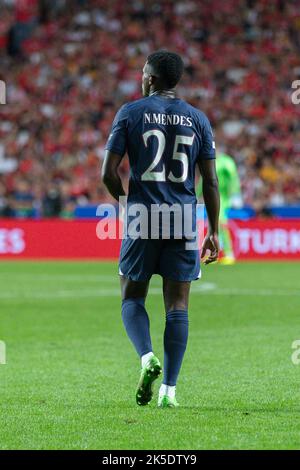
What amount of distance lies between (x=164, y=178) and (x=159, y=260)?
546 millimetres

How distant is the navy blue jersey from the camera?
7.07 m

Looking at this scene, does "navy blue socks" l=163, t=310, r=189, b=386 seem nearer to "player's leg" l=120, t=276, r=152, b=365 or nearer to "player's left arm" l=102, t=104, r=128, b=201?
"player's leg" l=120, t=276, r=152, b=365

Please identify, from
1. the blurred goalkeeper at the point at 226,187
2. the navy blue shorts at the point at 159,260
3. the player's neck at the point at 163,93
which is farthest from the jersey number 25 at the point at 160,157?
the blurred goalkeeper at the point at 226,187

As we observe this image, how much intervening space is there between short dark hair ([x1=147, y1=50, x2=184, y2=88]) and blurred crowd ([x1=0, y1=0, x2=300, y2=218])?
19945 mm

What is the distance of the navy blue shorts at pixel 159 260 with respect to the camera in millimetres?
7145

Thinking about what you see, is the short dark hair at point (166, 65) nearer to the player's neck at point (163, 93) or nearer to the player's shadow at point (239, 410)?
the player's neck at point (163, 93)

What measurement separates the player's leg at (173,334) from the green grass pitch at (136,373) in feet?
0.61

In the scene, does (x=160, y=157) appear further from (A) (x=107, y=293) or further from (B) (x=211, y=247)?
(A) (x=107, y=293)

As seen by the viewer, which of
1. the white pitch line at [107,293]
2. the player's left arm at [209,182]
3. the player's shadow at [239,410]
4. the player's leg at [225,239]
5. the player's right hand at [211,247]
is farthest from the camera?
the player's leg at [225,239]

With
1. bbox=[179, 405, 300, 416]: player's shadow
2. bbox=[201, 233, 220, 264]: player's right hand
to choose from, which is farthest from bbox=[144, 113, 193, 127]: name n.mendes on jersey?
bbox=[179, 405, 300, 416]: player's shadow

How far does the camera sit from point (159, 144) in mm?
7098

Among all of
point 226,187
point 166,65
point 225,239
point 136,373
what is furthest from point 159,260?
point 225,239
